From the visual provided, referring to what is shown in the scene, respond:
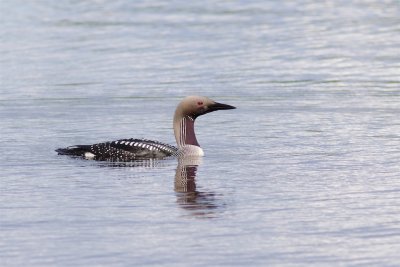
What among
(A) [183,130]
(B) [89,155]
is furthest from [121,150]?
(A) [183,130]

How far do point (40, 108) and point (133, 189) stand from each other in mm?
6571

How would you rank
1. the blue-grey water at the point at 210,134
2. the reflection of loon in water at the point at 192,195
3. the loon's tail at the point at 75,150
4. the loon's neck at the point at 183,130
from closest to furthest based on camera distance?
the blue-grey water at the point at 210,134 < the reflection of loon in water at the point at 192,195 < the loon's tail at the point at 75,150 < the loon's neck at the point at 183,130

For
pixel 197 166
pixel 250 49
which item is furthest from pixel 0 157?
pixel 250 49

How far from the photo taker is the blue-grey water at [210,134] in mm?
12766

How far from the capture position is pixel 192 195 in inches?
600

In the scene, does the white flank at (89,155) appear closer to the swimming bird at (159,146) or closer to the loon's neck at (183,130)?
the swimming bird at (159,146)

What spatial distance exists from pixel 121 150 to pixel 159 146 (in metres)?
0.48

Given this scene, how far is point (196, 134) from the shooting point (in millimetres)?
19859

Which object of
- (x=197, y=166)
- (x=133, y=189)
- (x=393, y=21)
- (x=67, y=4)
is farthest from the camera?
(x=67, y=4)

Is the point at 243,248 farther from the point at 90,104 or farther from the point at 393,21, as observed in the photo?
the point at 393,21

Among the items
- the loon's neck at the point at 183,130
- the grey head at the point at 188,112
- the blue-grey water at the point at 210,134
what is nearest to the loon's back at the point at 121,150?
the blue-grey water at the point at 210,134

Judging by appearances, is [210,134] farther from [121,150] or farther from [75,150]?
[75,150]

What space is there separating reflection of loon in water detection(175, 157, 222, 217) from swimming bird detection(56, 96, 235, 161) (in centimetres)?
55

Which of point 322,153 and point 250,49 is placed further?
point 250,49
